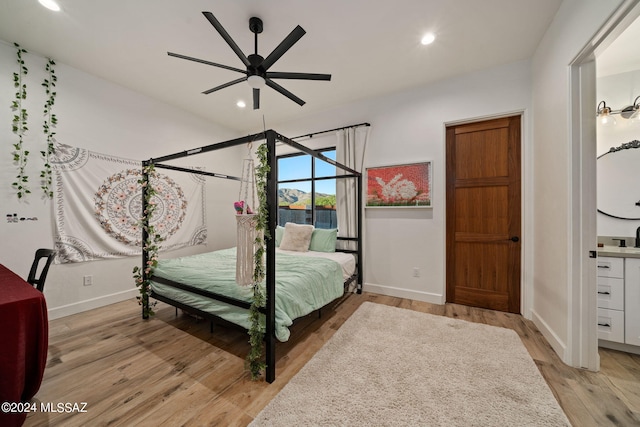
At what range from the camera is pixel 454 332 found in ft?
7.48

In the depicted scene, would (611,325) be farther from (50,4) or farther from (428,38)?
(50,4)

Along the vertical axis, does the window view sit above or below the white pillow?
above

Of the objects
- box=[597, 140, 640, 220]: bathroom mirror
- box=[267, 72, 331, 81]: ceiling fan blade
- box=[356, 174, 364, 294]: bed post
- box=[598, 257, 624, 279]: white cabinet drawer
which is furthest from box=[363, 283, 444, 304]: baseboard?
box=[267, 72, 331, 81]: ceiling fan blade

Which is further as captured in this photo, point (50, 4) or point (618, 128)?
point (618, 128)

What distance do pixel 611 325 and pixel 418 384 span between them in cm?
185

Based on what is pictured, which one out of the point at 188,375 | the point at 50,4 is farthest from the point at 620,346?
the point at 50,4

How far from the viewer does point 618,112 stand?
2322 mm

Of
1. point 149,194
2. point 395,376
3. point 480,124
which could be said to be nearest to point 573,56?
point 480,124

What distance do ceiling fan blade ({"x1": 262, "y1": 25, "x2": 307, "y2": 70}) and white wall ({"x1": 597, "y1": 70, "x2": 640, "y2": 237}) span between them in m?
3.25

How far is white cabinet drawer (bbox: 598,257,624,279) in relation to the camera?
190 centimetres

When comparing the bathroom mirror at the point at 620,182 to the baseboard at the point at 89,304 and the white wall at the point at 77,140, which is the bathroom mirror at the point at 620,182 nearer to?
the white wall at the point at 77,140

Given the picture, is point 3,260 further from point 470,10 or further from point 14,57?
point 470,10

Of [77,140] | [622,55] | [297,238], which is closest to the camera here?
[622,55]

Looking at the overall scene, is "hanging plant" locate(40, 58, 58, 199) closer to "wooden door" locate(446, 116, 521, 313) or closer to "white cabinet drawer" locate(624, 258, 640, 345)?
"wooden door" locate(446, 116, 521, 313)
